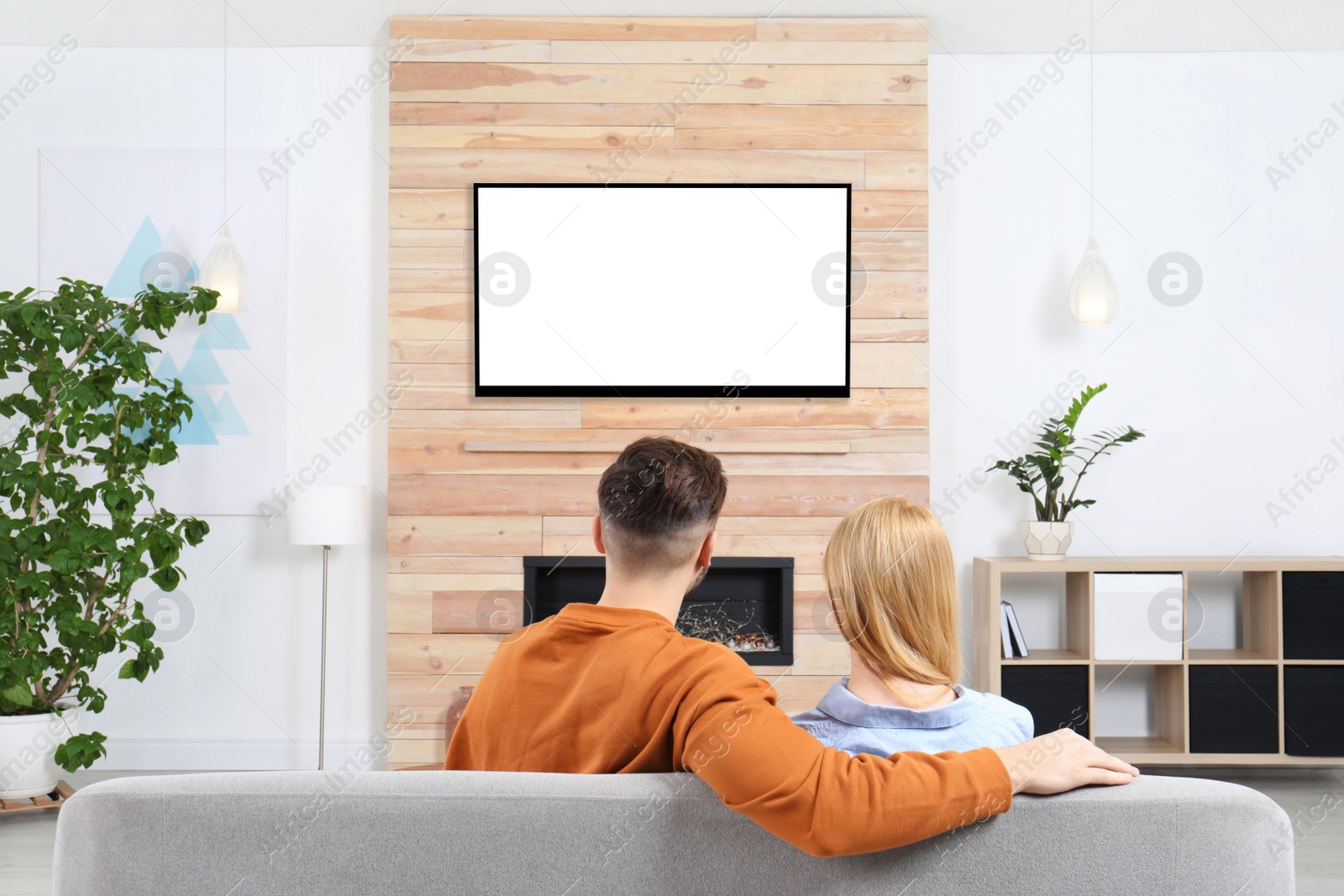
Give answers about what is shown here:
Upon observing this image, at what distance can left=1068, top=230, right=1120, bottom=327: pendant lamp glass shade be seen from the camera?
3.41 metres

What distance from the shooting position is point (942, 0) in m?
3.40

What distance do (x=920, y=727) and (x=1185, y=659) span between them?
2.66m

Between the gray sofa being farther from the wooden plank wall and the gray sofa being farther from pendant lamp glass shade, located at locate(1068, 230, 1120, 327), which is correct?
pendant lamp glass shade, located at locate(1068, 230, 1120, 327)

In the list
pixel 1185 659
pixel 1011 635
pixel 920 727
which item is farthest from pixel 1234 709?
pixel 920 727

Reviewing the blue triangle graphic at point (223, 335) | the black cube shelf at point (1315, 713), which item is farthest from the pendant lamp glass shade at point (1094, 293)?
the blue triangle graphic at point (223, 335)

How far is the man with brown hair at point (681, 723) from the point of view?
855mm

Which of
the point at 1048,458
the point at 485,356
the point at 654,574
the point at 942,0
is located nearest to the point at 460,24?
the point at 485,356

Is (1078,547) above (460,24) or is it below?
below

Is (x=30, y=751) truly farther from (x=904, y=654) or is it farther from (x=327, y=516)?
(x=904, y=654)

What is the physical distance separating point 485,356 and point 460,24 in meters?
1.30

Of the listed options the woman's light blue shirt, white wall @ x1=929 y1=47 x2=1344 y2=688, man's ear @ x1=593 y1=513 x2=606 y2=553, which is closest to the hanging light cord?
white wall @ x1=929 y1=47 x2=1344 y2=688

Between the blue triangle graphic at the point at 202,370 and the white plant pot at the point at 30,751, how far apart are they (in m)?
1.31

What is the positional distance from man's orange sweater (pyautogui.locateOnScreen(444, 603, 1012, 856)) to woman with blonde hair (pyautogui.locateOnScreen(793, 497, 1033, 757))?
6.7 inches

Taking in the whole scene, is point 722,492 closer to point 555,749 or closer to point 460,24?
point 555,749
